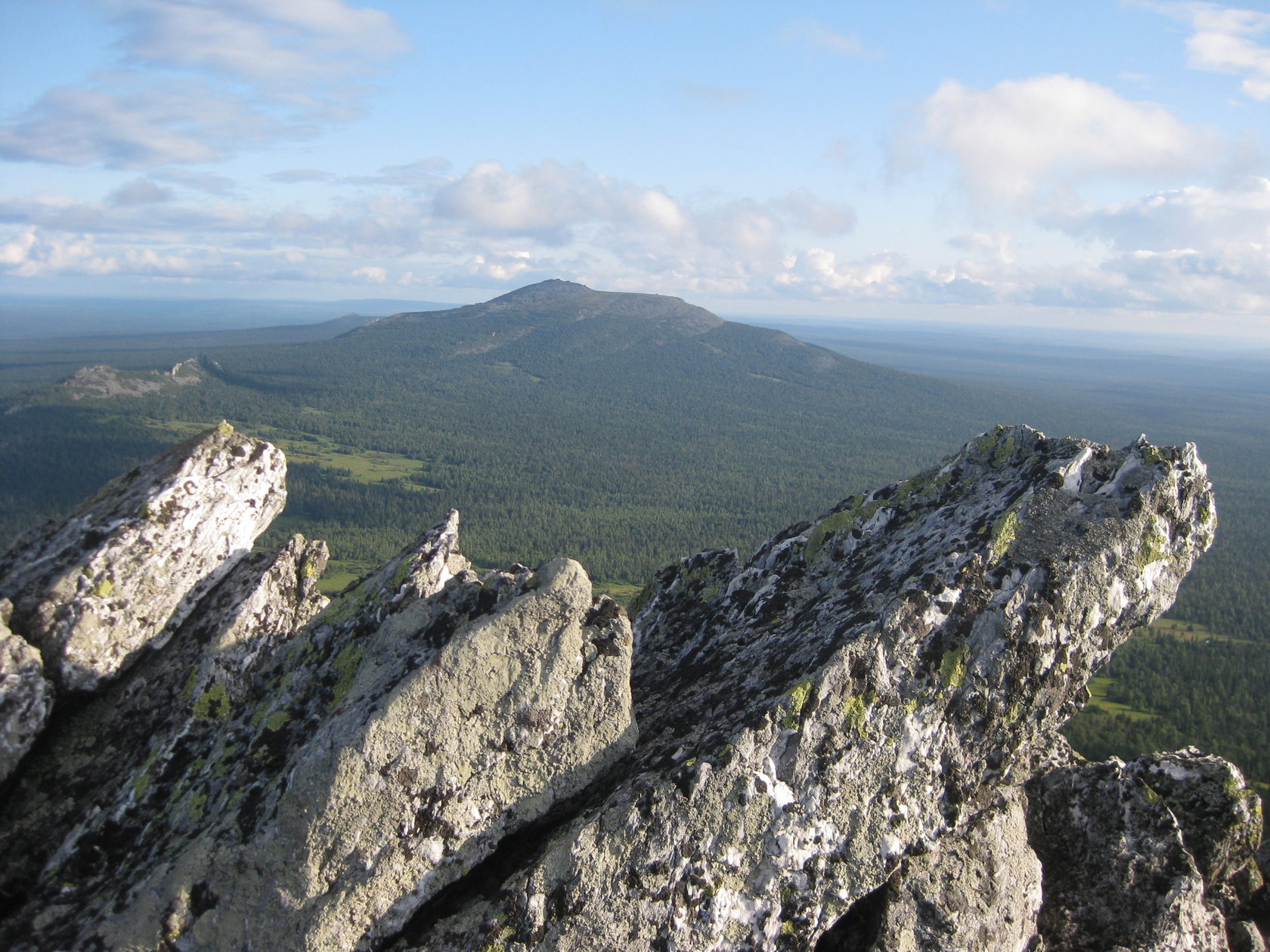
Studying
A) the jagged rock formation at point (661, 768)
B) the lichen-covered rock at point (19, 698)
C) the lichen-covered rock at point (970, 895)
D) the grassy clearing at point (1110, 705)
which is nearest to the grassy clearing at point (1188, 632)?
the grassy clearing at point (1110, 705)

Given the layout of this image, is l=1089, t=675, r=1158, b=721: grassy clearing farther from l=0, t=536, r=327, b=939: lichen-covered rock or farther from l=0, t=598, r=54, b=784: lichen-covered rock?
l=0, t=598, r=54, b=784: lichen-covered rock

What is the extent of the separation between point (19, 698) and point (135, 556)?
8.65 feet

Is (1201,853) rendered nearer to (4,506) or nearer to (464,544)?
(464,544)

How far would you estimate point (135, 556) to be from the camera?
1270 centimetres

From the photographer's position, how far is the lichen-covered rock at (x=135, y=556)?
1184 cm

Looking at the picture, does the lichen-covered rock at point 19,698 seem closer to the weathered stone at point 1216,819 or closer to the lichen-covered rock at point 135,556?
the lichen-covered rock at point 135,556

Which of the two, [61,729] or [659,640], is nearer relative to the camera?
[61,729]

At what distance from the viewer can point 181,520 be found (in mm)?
13398

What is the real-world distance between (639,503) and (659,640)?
561 feet

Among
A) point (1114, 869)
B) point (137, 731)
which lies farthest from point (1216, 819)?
point (137, 731)

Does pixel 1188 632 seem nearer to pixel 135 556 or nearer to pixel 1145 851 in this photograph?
pixel 1145 851

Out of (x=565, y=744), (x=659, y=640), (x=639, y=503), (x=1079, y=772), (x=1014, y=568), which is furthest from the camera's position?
(x=639, y=503)

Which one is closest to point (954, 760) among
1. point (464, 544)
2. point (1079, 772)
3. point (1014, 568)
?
point (1014, 568)

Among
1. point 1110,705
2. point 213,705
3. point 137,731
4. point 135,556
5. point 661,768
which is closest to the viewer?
point 661,768
